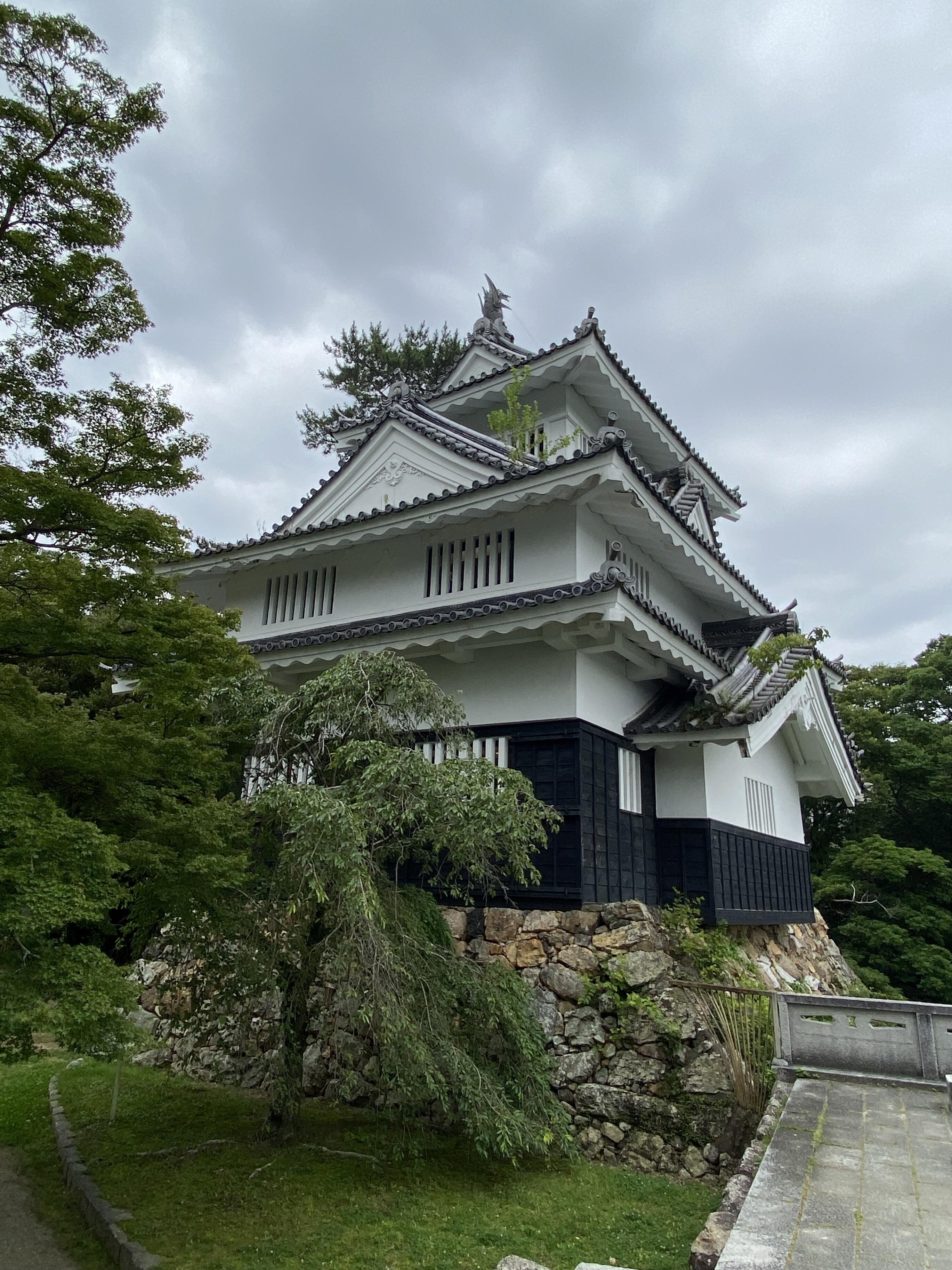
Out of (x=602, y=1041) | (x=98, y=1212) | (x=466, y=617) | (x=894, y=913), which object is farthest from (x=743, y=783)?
(x=894, y=913)

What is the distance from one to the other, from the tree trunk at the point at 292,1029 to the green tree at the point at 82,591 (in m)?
1.33

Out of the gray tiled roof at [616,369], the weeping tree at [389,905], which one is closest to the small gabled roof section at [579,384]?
the gray tiled roof at [616,369]

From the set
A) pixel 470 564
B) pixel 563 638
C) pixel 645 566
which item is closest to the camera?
pixel 563 638

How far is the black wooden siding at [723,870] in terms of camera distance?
10.6m

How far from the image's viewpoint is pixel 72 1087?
1044cm

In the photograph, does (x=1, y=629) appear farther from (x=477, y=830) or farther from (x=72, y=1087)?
(x=72, y=1087)

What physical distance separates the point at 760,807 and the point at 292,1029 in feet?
28.0

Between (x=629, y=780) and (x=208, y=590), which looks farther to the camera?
(x=208, y=590)

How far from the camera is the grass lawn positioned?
18.9ft

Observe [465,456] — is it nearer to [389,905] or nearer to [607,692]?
[607,692]

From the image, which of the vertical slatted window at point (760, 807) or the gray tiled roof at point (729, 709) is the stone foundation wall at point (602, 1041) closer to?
the gray tiled roof at point (729, 709)

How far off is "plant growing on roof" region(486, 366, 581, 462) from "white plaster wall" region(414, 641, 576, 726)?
13.9 ft

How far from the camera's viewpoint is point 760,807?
43.0ft

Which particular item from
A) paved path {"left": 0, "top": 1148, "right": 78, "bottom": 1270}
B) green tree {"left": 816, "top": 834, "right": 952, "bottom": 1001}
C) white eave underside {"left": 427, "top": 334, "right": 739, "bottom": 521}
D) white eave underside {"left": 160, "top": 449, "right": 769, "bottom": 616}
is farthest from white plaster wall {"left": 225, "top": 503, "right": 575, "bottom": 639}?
green tree {"left": 816, "top": 834, "right": 952, "bottom": 1001}
